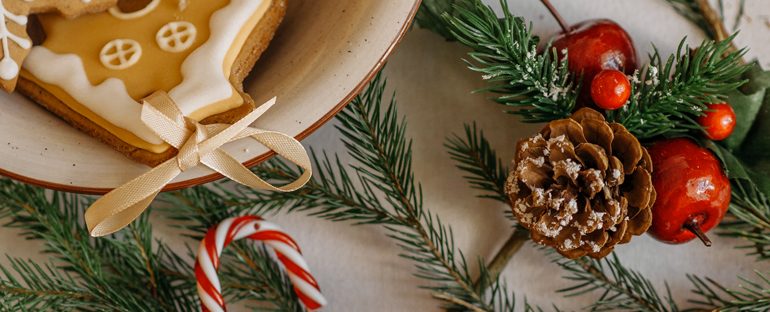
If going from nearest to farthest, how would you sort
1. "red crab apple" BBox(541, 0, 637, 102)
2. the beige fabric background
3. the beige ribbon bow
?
the beige ribbon bow < "red crab apple" BBox(541, 0, 637, 102) < the beige fabric background

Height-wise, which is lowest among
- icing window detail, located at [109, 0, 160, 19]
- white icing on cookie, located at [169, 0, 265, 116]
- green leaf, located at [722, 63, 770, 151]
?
green leaf, located at [722, 63, 770, 151]

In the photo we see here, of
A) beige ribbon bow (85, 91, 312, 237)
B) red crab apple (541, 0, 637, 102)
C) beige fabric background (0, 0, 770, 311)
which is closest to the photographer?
beige ribbon bow (85, 91, 312, 237)

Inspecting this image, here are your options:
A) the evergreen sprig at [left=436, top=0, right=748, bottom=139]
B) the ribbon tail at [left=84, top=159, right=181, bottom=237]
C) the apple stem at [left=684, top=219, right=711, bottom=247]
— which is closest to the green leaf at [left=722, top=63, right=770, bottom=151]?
the evergreen sprig at [left=436, top=0, right=748, bottom=139]

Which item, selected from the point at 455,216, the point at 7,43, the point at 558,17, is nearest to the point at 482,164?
the point at 455,216

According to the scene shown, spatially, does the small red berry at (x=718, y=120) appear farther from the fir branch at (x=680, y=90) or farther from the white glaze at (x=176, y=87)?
the white glaze at (x=176, y=87)

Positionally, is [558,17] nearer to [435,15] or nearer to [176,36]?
[435,15]

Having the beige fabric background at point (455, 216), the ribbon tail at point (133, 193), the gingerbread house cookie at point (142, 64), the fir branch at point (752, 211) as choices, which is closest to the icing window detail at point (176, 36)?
the gingerbread house cookie at point (142, 64)

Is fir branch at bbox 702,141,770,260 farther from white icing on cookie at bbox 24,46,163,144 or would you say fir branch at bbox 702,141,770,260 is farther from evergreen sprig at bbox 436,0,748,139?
white icing on cookie at bbox 24,46,163,144
